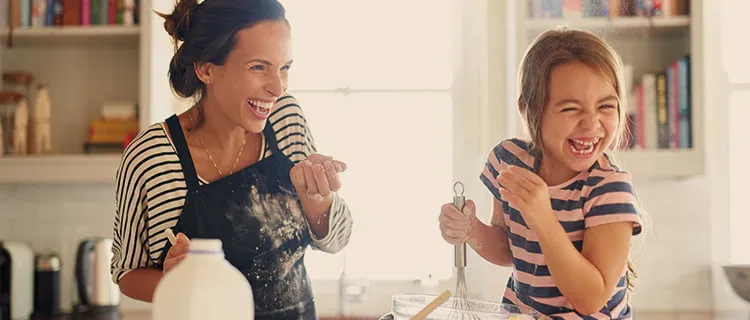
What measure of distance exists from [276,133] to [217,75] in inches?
5.2

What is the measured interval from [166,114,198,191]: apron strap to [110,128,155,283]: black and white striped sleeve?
50 mm

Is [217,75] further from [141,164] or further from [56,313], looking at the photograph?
[56,313]

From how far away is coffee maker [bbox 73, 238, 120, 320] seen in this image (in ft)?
8.52

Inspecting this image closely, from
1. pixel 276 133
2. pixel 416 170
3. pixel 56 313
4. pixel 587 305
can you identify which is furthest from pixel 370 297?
pixel 587 305

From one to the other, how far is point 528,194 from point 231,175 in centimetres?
47

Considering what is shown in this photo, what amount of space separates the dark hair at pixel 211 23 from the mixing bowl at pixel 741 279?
5.63 feet

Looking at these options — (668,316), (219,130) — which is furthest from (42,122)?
(668,316)

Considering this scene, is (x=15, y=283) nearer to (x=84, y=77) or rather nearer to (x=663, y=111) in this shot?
(x=84, y=77)

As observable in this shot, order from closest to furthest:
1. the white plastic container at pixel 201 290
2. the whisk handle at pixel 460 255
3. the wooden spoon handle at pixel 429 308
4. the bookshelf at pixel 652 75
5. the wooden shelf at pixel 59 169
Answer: the white plastic container at pixel 201 290 → the wooden spoon handle at pixel 429 308 → the whisk handle at pixel 460 255 → the bookshelf at pixel 652 75 → the wooden shelf at pixel 59 169

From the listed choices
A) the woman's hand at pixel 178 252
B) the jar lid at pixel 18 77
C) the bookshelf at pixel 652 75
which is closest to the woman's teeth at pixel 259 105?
the woman's hand at pixel 178 252

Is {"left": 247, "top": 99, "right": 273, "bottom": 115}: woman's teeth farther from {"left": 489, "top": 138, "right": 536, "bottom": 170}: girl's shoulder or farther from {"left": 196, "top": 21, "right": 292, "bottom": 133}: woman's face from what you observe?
{"left": 489, "top": 138, "right": 536, "bottom": 170}: girl's shoulder

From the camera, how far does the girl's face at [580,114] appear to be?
47.6 inches

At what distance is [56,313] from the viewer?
2.69 meters

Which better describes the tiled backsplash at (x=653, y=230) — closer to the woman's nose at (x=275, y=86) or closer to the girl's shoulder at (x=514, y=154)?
the girl's shoulder at (x=514, y=154)
